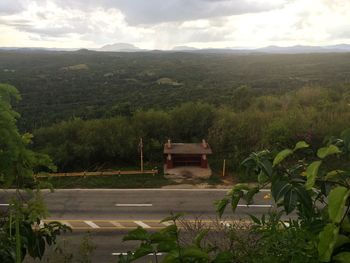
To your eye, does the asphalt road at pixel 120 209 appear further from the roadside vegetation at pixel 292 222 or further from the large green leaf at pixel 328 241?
the large green leaf at pixel 328 241

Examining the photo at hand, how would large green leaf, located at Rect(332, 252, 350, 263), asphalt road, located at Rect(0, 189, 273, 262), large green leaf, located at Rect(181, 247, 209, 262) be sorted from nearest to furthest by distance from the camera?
large green leaf, located at Rect(332, 252, 350, 263), large green leaf, located at Rect(181, 247, 209, 262), asphalt road, located at Rect(0, 189, 273, 262)

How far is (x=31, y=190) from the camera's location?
3.19m

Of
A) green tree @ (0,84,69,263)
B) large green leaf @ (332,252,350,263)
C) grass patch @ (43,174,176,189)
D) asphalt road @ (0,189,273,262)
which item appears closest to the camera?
large green leaf @ (332,252,350,263)

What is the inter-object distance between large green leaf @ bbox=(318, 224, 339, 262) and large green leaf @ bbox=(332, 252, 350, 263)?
0.10 metres

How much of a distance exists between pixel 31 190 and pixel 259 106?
27.6 meters

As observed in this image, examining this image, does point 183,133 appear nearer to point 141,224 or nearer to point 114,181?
point 114,181

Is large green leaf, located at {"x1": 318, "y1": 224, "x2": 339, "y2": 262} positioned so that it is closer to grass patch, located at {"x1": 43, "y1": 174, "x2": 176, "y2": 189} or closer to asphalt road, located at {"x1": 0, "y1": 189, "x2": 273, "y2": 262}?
asphalt road, located at {"x1": 0, "y1": 189, "x2": 273, "y2": 262}

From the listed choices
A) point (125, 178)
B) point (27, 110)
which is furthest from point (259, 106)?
point (27, 110)

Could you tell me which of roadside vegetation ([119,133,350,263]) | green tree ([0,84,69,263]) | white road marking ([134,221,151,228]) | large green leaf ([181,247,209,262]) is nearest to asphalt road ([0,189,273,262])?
white road marking ([134,221,151,228])

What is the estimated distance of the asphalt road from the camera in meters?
14.4

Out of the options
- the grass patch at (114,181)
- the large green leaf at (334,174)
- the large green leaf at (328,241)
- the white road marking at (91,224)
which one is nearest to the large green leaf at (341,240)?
the large green leaf at (328,241)

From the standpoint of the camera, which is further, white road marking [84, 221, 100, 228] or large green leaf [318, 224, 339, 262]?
white road marking [84, 221, 100, 228]

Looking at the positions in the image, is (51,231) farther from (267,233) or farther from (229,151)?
(229,151)

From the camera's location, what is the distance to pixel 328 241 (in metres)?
1.64
